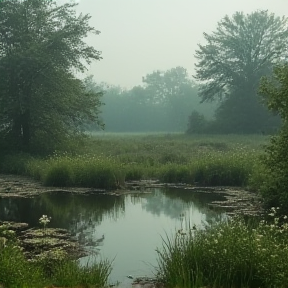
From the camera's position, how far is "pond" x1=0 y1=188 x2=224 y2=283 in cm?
1077

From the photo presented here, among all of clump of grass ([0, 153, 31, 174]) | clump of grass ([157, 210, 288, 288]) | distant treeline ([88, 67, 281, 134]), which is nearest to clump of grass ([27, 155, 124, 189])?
clump of grass ([0, 153, 31, 174])

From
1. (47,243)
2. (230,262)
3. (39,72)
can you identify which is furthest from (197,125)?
(230,262)

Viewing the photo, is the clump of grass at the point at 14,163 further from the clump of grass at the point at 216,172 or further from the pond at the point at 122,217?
the clump of grass at the point at 216,172

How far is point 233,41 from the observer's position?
182ft

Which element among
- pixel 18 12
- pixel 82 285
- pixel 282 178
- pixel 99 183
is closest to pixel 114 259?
pixel 82 285

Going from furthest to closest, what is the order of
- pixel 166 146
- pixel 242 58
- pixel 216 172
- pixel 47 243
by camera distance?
pixel 242 58, pixel 166 146, pixel 216 172, pixel 47 243

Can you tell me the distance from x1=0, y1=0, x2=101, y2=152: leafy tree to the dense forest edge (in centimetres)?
6

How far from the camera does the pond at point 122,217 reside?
1077 centimetres

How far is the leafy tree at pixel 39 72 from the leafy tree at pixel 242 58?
89.0 ft

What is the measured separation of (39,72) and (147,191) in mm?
12176

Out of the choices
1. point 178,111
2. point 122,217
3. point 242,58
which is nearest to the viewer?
point 122,217

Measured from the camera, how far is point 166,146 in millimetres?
34656

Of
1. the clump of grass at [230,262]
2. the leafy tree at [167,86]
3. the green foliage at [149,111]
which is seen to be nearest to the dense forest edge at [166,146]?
the clump of grass at [230,262]

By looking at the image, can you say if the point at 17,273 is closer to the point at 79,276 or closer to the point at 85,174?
the point at 79,276
